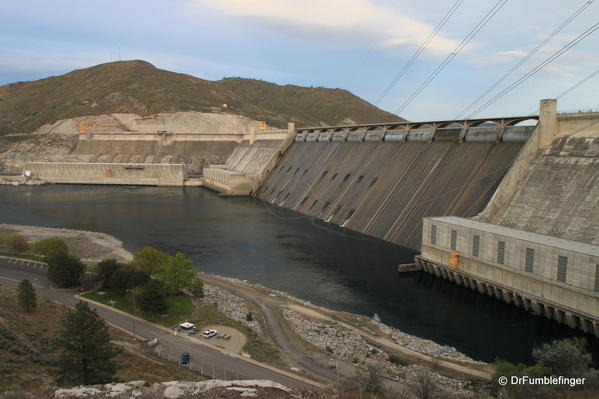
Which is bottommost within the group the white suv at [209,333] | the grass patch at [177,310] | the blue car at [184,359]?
the grass patch at [177,310]

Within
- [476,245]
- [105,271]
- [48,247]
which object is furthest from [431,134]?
Result: [48,247]

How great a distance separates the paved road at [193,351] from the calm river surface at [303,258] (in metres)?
8.72

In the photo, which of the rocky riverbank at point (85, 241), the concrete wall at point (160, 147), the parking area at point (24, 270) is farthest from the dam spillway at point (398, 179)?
the concrete wall at point (160, 147)

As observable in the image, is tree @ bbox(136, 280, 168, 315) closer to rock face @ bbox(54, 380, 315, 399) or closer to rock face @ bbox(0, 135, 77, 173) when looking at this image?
rock face @ bbox(54, 380, 315, 399)

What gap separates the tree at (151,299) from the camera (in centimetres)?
2170

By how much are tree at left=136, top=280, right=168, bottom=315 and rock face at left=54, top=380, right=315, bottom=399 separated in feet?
35.5

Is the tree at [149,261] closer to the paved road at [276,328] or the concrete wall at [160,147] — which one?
the paved road at [276,328]

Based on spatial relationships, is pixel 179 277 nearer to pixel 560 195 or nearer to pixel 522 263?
pixel 522 263

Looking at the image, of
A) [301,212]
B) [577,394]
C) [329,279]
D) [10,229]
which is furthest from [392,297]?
[10,229]

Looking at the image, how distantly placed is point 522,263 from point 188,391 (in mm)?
19093

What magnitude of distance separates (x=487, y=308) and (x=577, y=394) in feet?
44.0

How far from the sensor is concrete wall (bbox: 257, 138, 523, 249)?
117 ft

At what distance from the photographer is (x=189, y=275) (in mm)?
25188

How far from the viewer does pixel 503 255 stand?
83.3ft
